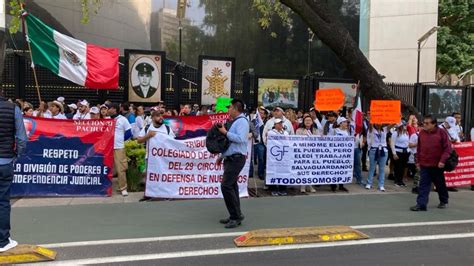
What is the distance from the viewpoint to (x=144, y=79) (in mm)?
13789

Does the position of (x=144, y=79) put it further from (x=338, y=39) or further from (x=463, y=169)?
(x=463, y=169)

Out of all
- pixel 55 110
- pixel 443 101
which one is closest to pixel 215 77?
pixel 55 110

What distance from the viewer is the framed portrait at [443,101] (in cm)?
1619

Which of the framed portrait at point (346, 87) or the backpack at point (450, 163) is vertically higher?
the framed portrait at point (346, 87)

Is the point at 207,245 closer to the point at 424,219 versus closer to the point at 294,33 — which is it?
the point at 424,219

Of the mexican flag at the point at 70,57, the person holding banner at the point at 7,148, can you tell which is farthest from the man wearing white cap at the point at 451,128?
the person holding banner at the point at 7,148

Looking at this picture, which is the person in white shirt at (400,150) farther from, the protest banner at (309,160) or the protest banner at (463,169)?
the protest banner at (309,160)

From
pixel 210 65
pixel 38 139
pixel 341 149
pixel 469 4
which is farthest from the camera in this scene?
pixel 469 4

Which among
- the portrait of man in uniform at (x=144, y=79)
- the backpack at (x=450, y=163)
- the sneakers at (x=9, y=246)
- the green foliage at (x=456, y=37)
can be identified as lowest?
the sneakers at (x=9, y=246)

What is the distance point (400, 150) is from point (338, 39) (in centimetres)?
303

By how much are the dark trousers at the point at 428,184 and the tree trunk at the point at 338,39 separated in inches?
127

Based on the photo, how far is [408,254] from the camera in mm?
5629

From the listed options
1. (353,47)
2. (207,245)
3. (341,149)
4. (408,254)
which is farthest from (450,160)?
(207,245)

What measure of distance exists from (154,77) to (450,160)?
882cm
